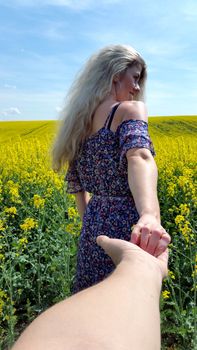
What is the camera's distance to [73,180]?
1.93 m

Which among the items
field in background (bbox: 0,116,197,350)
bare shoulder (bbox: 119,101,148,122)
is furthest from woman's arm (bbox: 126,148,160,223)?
field in background (bbox: 0,116,197,350)

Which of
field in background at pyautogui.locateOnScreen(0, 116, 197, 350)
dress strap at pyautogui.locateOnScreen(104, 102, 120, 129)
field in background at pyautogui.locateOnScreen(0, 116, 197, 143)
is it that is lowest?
field in background at pyautogui.locateOnScreen(0, 116, 197, 350)

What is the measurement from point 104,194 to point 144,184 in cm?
38

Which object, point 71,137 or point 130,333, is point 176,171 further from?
point 130,333

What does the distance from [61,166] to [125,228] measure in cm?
43

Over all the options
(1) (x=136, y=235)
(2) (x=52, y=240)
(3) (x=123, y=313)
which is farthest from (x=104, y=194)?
(2) (x=52, y=240)

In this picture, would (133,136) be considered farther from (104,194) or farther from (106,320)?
(106,320)

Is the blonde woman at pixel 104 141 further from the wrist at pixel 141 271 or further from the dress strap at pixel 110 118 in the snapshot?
the wrist at pixel 141 271

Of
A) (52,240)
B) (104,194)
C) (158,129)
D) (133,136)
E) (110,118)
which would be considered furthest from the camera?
(158,129)

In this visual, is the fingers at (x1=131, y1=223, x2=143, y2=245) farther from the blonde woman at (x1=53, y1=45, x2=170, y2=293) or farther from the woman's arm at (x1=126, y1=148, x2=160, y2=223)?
the blonde woman at (x1=53, y1=45, x2=170, y2=293)

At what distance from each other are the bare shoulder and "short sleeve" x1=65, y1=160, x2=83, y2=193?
43 centimetres

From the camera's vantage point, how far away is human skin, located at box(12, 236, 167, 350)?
0.41m

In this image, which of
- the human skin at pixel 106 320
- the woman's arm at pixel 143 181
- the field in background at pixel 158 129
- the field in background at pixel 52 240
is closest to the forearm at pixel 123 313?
the human skin at pixel 106 320

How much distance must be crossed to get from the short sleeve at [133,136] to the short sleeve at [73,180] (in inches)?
17.0
